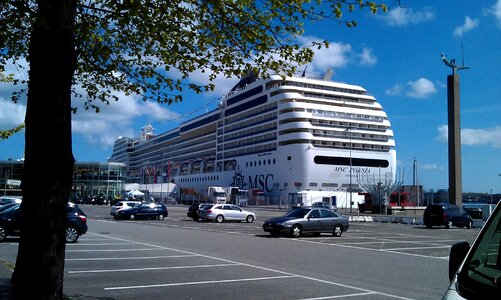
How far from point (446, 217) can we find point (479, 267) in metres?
31.4

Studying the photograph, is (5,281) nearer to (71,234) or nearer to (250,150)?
(71,234)

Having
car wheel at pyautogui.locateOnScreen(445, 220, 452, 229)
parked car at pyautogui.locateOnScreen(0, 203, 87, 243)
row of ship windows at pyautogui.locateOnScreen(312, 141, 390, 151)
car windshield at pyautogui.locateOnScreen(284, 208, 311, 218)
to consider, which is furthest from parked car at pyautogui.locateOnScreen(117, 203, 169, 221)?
row of ship windows at pyautogui.locateOnScreen(312, 141, 390, 151)

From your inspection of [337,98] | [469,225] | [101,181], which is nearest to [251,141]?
[337,98]

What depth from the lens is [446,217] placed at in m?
32.3

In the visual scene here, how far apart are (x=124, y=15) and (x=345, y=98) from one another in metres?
76.2

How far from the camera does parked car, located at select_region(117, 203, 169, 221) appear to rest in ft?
122

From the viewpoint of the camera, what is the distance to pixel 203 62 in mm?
7305

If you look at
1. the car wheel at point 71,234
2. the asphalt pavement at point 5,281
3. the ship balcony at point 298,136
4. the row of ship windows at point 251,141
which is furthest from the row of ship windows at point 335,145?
the asphalt pavement at point 5,281

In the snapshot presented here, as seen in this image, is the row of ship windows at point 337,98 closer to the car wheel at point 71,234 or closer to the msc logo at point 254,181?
the msc logo at point 254,181

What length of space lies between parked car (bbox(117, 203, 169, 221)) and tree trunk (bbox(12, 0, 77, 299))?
33.0m

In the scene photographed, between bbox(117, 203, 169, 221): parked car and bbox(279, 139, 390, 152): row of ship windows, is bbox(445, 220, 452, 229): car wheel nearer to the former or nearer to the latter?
bbox(117, 203, 169, 221): parked car

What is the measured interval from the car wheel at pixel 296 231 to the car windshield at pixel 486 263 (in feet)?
63.8

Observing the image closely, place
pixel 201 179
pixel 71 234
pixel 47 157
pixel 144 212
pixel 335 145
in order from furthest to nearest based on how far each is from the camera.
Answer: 1. pixel 201 179
2. pixel 335 145
3. pixel 144 212
4. pixel 71 234
5. pixel 47 157

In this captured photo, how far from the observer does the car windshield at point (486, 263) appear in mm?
2894
